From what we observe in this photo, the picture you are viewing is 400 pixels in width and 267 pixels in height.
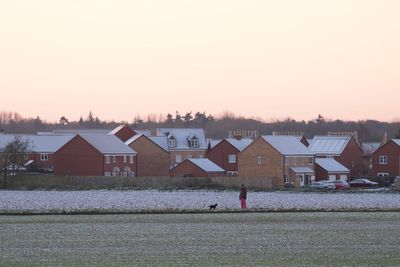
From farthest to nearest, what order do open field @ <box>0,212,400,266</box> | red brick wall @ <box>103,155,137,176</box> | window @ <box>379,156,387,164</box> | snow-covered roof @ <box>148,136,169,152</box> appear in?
snow-covered roof @ <box>148,136,169,152</box> < window @ <box>379,156,387,164</box> < red brick wall @ <box>103,155,137,176</box> < open field @ <box>0,212,400,266</box>

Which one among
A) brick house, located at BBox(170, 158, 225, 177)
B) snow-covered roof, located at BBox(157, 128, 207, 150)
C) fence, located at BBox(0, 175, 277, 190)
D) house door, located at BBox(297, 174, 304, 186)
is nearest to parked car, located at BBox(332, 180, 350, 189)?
fence, located at BBox(0, 175, 277, 190)

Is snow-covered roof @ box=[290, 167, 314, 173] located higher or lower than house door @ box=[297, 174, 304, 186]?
higher

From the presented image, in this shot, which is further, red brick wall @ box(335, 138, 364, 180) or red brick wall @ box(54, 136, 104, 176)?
red brick wall @ box(335, 138, 364, 180)

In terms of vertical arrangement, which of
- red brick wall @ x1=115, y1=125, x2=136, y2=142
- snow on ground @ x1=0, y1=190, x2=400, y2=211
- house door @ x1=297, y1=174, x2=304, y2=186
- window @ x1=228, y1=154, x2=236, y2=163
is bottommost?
snow on ground @ x1=0, y1=190, x2=400, y2=211

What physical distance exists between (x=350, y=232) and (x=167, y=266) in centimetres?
1105

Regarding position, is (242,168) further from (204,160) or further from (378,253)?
(378,253)

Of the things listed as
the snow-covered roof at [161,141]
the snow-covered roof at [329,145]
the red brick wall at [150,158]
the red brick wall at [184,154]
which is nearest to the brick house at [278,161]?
the snow-covered roof at [329,145]

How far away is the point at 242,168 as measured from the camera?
97312mm

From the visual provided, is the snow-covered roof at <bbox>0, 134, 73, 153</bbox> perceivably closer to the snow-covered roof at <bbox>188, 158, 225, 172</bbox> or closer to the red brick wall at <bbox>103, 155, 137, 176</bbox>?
the red brick wall at <bbox>103, 155, 137, 176</bbox>

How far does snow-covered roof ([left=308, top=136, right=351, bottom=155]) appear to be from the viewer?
110688 millimetres

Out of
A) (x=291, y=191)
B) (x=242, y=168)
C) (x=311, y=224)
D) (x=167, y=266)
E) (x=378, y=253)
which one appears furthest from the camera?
(x=242, y=168)

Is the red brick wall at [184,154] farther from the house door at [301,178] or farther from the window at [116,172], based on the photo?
the house door at [301,178]

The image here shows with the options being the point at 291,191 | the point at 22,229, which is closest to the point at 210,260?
the point at 22,229

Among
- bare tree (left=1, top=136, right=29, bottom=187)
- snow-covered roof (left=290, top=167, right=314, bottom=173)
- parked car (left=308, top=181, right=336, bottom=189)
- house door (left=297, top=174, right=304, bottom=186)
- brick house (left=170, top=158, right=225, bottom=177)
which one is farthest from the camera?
brick house (left=170, top=158, right=225, bottom=177)
